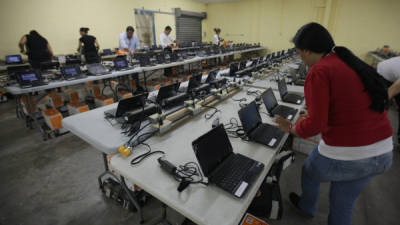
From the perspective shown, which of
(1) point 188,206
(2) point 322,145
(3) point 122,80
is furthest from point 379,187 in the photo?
(3) point 122,80

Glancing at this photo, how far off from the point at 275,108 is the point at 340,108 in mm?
1054

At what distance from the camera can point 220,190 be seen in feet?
3.14

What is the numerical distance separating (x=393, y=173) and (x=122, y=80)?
527 centimetres

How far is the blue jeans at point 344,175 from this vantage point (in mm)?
1053

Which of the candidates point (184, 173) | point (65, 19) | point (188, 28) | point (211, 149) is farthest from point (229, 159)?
point (188, 28)

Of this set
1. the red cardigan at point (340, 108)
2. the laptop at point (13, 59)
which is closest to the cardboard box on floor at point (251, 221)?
the red cardigan at point (340, 108)

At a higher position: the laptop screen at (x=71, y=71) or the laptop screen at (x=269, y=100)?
the laptop screen at (x=71, y=71)

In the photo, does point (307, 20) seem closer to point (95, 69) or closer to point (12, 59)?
point (95, 69)

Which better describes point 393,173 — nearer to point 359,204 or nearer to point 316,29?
point 359,204

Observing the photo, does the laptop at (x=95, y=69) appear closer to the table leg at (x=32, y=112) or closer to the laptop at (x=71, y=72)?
the laptop at (x=71, y=72)

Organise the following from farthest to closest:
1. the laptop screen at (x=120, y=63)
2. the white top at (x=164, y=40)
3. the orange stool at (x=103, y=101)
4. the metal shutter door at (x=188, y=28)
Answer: the metal shutter door at (x=188, y=28)
the white top at (x=164, y=40)
the laptop screen at (x=120, y=63)
the orange stool at (x=103, y=101)

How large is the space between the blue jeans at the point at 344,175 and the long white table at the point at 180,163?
262mm

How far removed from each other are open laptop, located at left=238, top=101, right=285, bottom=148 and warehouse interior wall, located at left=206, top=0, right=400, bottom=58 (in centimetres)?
774

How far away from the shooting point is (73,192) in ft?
6.39
